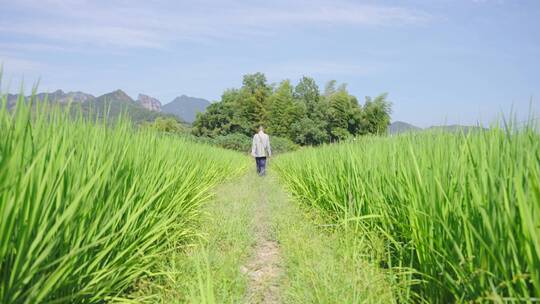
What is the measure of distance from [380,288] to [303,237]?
150 cm

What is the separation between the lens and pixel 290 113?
172 feet

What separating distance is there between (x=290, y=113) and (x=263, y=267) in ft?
163

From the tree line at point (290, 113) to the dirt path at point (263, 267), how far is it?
40.8 meters

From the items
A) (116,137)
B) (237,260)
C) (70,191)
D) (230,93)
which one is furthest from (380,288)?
(230,93)

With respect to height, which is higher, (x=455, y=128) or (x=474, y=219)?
(x=455, y=128)

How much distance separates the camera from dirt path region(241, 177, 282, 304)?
259 centimetres

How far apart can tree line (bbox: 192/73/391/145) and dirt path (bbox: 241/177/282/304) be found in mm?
40827

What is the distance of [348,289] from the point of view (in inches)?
90.8

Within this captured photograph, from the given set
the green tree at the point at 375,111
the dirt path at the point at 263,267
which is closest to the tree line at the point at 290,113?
the green tree at the point at 375,111

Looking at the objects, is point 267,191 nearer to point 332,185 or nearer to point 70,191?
point 332,185

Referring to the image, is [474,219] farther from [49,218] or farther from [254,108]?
[254,108]

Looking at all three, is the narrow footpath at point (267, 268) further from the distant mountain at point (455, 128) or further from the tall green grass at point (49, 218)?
the distant mountain at point (455, 128)

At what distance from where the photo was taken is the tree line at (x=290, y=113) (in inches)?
1906

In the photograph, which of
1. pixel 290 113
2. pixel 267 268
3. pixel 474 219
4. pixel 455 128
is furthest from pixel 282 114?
pixel 474 219
